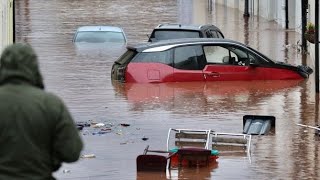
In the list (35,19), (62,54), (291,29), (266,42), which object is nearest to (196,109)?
(62,54)

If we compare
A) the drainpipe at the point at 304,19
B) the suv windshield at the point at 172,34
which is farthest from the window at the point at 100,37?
the drainpipe at the point at 304,19

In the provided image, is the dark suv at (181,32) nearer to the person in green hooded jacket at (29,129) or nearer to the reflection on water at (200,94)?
the reflection on water at (200,94)

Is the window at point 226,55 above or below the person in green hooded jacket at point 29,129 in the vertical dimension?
below

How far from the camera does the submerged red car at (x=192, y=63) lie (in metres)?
23.6

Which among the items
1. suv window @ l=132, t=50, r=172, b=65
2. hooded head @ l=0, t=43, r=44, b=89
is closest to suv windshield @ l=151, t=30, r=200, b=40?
suv window @ l=132, t=50, r=172, b=65

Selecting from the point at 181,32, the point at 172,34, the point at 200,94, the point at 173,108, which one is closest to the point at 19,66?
the point at 173,108

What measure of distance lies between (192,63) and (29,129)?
17.7 m

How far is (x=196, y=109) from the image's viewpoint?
1952 cm

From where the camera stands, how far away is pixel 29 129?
616 cm

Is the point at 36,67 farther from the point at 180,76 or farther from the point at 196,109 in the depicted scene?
the point at 180,76

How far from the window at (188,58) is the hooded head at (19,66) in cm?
1737

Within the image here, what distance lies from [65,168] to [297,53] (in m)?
19.8

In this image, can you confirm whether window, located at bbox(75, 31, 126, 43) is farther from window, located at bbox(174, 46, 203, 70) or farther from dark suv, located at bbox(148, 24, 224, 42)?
window, located at bbox(174, 46, 203, 70)

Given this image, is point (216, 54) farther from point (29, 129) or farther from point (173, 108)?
point (29, 129)
